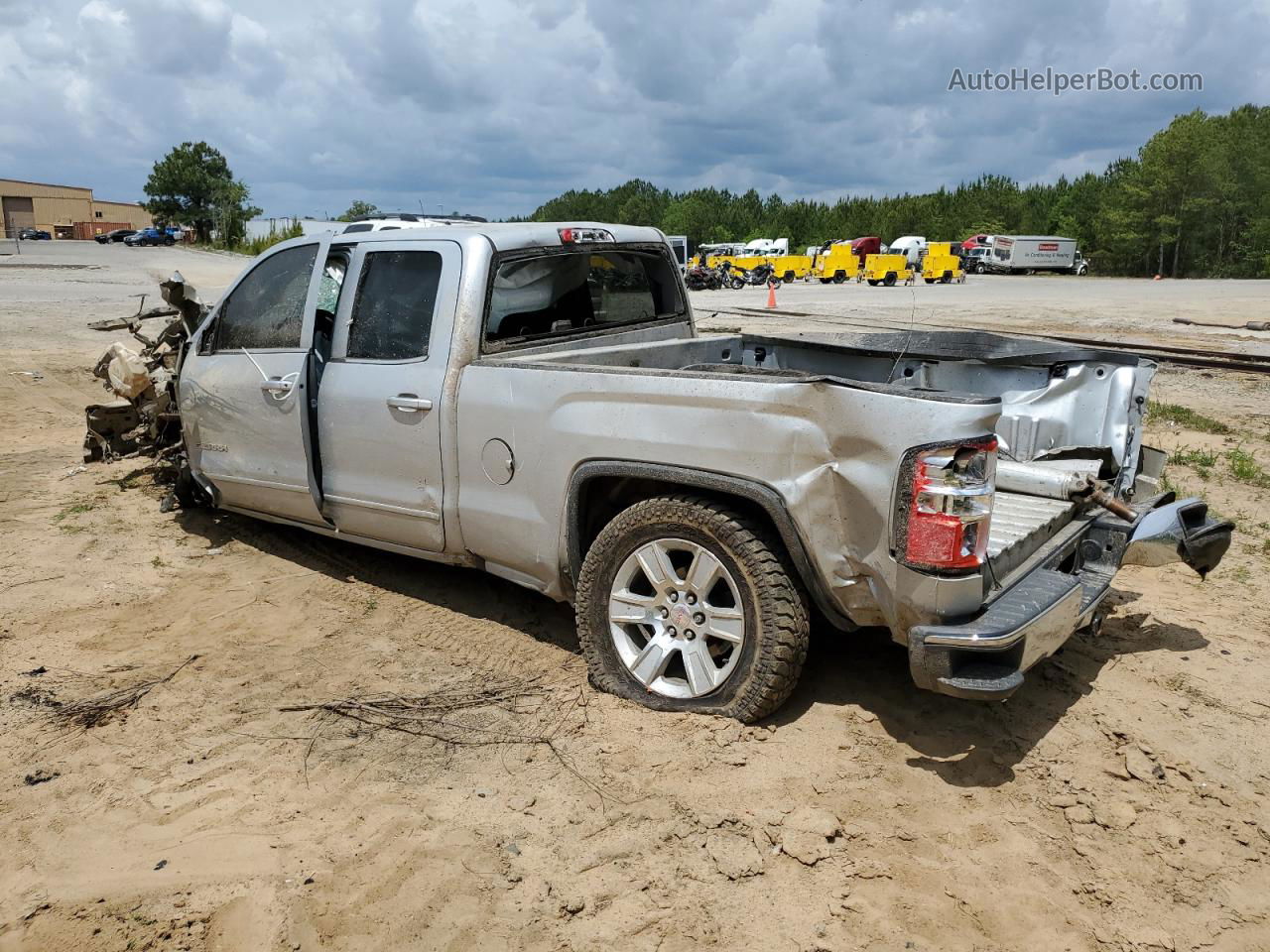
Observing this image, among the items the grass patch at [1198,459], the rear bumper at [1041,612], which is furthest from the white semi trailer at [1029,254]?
the rear bumper at [1041,612]

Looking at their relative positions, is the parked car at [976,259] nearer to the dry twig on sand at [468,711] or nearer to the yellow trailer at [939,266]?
the yellow trailer at [939,266]

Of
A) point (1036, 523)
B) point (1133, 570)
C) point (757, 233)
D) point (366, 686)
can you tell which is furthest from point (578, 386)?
point (757, 233)

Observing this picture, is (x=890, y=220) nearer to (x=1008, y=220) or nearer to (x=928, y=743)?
(x=1008, y=220)

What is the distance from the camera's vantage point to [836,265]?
147 ft

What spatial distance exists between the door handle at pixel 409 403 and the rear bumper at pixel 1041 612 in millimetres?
2336

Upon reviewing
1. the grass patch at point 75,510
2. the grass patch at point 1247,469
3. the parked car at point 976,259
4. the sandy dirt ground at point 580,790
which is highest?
the parked car at point 976,259

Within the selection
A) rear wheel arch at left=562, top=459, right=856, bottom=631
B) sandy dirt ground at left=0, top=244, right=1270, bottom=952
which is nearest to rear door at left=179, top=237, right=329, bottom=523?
sandy dirt ground at left=0, top=244, right=1270, bottom=952

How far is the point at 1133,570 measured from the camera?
→ 5.51 meters

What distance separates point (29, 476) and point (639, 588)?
590 centimetres

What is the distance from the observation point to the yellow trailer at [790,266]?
44.8 metres

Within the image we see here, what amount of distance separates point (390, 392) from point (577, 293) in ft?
3.63

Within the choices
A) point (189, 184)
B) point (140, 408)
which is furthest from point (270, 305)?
point (189, 184)

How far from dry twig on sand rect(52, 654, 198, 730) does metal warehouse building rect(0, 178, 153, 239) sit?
10440 centimetres

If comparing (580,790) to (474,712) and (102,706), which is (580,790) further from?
(102,706)
